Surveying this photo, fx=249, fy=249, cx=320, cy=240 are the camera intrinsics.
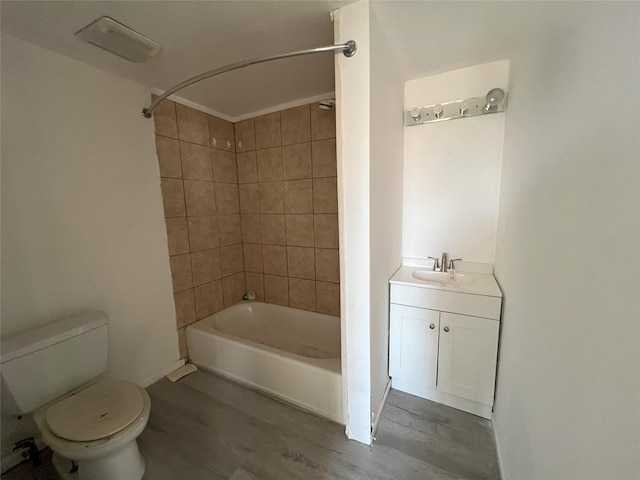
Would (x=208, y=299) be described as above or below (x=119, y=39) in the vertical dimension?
below

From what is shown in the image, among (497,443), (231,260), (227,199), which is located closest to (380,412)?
(497,443)

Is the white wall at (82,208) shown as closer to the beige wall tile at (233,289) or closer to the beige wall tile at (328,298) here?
the beige wall tile at (233,289)

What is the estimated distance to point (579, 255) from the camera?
2.13 ft

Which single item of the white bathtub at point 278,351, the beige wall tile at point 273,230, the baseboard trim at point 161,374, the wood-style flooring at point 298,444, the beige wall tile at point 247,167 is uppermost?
the beige wall tile at point 247,167

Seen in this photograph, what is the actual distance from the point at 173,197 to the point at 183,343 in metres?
1.26

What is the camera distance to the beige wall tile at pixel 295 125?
86.7 inches

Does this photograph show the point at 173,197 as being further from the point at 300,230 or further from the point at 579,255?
the point at 579,255

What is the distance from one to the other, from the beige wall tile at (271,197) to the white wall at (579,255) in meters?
1.84

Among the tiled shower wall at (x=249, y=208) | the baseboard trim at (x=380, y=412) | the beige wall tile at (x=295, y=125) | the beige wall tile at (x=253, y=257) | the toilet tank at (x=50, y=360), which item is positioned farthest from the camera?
the beige wall tile at (x=253, y=257)

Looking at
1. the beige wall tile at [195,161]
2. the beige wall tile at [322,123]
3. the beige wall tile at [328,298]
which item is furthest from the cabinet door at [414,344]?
the beige wall tile at [195,161]

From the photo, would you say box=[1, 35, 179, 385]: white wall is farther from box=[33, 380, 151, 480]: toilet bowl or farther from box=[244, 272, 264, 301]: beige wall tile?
box=[244, 272, 264, 301]: beige wall tile

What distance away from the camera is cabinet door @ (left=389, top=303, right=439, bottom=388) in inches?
63.5

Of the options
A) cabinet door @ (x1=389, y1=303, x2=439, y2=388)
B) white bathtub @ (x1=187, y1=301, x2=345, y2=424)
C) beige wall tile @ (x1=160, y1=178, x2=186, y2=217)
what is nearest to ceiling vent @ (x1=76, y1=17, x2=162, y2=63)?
beige wall tile @ (x1=160, y1=178, x2=186, y2=217)

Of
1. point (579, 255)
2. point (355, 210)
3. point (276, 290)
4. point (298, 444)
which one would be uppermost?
point (355, 210)
